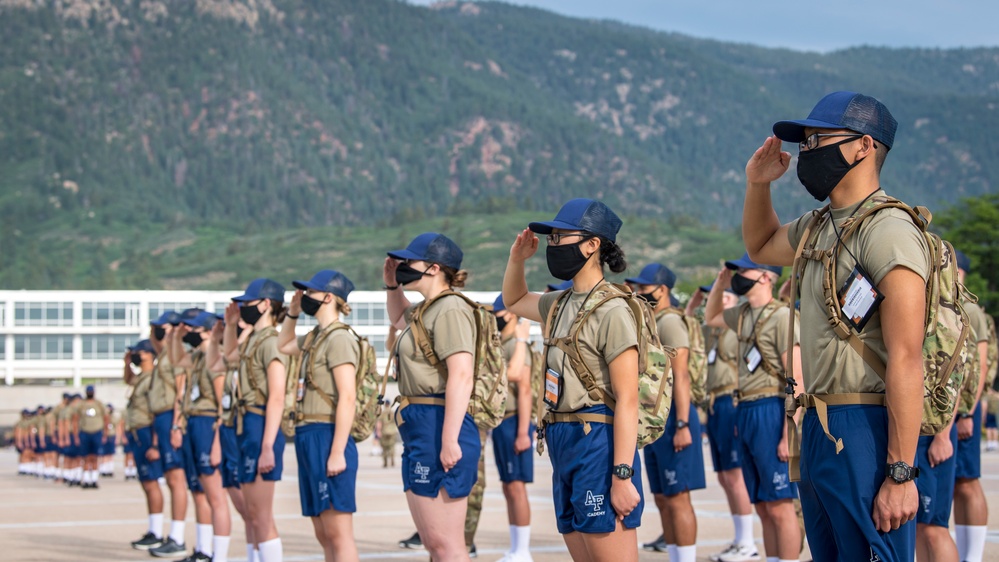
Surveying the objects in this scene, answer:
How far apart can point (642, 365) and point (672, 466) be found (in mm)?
3944

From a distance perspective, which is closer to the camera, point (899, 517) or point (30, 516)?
point (899, 517)

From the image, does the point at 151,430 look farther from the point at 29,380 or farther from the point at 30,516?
the point at 29,380

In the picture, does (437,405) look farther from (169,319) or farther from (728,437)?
(169,319)

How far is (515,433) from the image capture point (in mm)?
12023

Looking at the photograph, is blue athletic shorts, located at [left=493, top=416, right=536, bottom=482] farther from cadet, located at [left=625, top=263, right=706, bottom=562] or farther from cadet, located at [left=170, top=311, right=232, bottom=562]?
cadet, located at [left=170, top=311, right=232, bottom=562]

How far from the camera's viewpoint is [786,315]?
9.42 meters

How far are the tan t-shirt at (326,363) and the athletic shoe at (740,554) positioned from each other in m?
3.74

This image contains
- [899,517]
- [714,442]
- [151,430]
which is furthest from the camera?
[151,430]

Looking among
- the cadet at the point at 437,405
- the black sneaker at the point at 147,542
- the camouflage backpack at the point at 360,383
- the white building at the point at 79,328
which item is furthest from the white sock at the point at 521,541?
the white building at the point at 79,328

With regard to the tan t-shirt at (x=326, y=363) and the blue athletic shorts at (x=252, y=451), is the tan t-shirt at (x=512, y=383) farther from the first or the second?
the tan t-shirt at (x=326, y=363)

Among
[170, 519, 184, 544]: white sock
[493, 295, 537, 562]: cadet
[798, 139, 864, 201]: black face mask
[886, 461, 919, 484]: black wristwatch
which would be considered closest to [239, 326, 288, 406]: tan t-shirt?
[493, 295, 537, 562]: cadet

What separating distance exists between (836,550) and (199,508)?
8623mm

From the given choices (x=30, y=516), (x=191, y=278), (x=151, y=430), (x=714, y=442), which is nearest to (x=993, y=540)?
(x=714, y=442)

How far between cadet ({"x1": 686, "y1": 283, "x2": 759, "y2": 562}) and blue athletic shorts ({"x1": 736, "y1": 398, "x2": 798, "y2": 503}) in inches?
36.0
